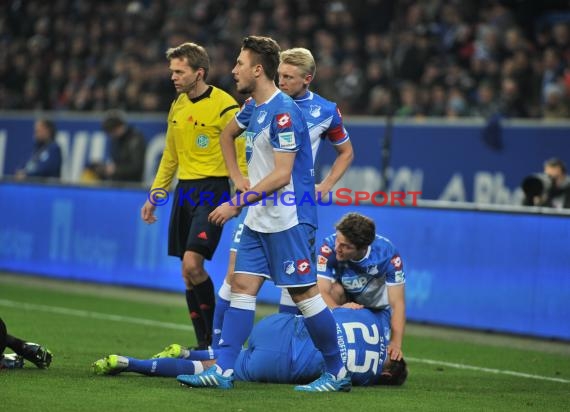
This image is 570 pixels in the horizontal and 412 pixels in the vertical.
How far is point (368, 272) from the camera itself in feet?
27.6

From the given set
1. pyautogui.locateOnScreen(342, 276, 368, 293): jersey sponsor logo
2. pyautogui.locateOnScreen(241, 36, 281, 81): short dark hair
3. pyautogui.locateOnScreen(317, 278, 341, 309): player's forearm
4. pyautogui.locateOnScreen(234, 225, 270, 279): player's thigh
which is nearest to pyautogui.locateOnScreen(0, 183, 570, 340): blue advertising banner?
pyautogui.locateOnScreen(342, 276, 368, 293): jersey sponsor logo

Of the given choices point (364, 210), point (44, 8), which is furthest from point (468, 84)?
point (44, 8)

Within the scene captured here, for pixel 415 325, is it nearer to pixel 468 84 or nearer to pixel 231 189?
pixel 231 189

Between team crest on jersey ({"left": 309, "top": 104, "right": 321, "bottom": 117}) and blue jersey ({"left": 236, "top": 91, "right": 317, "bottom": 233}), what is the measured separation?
1.00 meters

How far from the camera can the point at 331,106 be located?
27.7ft

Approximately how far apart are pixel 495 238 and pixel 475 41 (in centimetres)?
641

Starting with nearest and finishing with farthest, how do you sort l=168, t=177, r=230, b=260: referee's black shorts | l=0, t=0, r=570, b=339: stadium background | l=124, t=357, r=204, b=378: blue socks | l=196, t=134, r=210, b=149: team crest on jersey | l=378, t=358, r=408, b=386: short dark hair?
l=124, t=357, r=204, b=378: blue socks, l=378, t=358, r=408, b=386: short dark hair, l=168, t=177, r=230, b=260: referee's black shorts, l=196, t=134, r=210, b=149: team crest on jersey, l=0, t=0, r=570, b=339: stadium background

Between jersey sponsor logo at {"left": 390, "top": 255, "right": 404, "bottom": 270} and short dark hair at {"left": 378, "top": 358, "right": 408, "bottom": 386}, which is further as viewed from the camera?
jersey sponsor logo at {"left": 390, "top": 255, "right": 404, "bottom": 270}

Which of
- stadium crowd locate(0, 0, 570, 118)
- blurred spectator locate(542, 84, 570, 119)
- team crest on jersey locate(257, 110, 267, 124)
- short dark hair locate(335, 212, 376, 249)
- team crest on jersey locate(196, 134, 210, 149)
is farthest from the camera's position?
stadium crowd locate(0, 0, 570, 118)

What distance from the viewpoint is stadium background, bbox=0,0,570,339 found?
1188 centimetres

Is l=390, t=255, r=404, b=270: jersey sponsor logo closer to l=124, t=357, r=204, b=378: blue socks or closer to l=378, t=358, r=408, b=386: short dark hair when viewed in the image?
l=378, t=358, r=408, b=386: short dark hair

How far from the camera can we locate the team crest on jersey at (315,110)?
329 inches

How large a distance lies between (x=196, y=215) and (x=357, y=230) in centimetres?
142

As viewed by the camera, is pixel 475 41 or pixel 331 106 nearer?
pixel 331 106
